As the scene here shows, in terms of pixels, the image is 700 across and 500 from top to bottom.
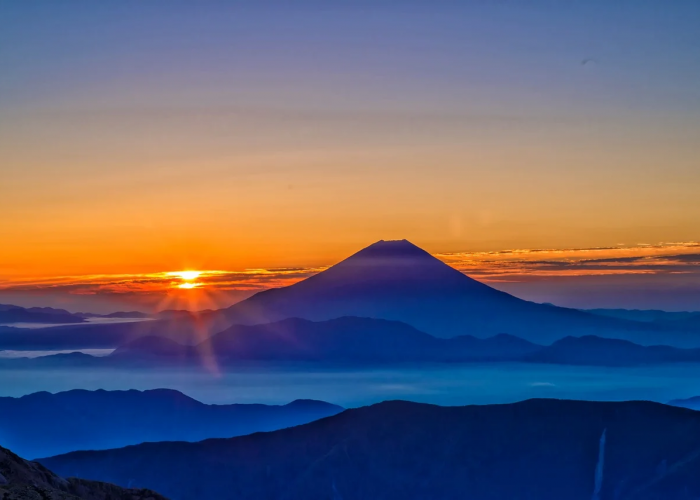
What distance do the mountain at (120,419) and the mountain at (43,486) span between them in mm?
111869

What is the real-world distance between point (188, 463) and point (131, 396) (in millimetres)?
46588

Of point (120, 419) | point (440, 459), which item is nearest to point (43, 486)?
point (440, 459)

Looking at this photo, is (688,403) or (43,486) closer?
(43,486)

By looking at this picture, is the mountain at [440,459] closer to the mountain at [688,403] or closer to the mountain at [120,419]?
the mountain at [688,403]

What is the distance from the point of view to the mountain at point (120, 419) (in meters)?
175

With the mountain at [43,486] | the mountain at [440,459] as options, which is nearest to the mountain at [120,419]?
the mountain at [440,459]

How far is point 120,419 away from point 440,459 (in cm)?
6925

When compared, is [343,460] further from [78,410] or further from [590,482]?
[78,410]

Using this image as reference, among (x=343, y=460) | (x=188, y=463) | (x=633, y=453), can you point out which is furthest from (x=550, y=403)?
(x=188, y=463)

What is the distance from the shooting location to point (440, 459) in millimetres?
161500

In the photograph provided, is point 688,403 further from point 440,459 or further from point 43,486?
point 43,486

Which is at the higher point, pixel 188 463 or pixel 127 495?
pixel 127 495

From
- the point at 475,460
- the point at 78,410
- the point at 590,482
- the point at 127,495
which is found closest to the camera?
the point at 127,495

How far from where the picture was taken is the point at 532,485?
503 feet
